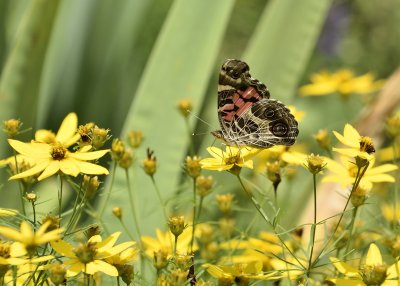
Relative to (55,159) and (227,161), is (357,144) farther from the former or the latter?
(55,159)

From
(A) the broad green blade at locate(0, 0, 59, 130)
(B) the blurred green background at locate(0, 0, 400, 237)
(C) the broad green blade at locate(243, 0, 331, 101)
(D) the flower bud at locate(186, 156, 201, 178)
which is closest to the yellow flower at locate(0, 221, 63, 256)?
(D) the flower bud at locate(186, 156, 201, 178)

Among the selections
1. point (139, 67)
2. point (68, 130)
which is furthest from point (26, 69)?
point (68, 130)

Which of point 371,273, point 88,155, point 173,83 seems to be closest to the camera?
point 371,273

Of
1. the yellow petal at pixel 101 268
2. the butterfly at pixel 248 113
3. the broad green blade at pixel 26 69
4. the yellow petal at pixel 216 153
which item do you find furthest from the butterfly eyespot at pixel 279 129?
the broad green blade at pixel 26 69

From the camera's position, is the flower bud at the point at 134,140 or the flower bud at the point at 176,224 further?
the flower bud at the point at 134,140

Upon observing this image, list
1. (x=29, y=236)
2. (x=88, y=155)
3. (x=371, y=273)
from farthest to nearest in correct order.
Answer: (x=88, y=155), (x=371, y=273), (x=29, y=236)

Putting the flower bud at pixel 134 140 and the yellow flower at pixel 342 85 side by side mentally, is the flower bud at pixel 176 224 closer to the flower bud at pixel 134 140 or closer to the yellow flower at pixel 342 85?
the flower bud at pixel 134 140

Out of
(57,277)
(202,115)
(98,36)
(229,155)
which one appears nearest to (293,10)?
(202,115)
